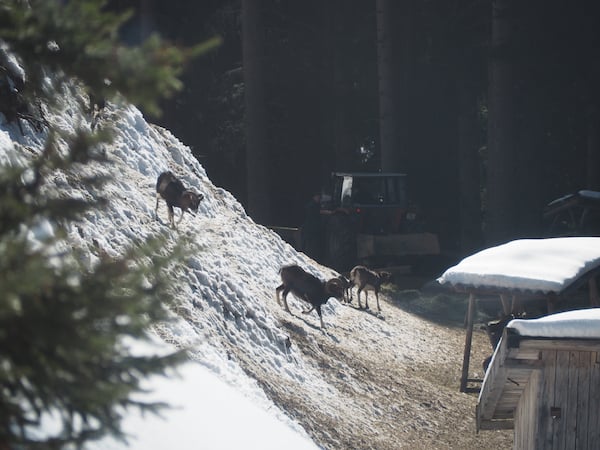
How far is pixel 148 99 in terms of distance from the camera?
3191 mm

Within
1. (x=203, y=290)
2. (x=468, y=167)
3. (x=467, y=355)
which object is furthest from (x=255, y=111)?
(x=203, y=290)

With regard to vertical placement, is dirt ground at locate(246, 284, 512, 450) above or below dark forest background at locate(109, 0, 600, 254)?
below

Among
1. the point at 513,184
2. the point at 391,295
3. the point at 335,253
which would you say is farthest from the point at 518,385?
the point at 513,184

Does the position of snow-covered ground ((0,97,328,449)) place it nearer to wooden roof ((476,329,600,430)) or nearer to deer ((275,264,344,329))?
deer ((275,264,344,329))

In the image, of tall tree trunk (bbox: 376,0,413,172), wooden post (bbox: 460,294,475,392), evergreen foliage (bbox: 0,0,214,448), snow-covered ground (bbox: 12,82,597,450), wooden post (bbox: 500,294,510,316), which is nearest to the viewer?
evergreen foliage (bbox: 0,0,214,448)

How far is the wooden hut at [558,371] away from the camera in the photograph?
7.71m

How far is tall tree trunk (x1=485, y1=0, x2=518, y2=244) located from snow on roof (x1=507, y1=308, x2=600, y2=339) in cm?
1933

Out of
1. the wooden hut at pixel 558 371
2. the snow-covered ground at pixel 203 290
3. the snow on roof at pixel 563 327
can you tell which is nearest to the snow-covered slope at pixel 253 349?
the snow-covered ground at pixel 203 290

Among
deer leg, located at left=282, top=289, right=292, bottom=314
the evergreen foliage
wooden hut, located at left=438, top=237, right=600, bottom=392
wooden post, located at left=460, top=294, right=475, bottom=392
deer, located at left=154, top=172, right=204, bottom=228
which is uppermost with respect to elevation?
the evergreen foliage

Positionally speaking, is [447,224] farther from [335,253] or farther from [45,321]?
[45,321]


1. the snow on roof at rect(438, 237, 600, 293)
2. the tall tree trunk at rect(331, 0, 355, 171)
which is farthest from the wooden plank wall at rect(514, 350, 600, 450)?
the tall tree trunk at rect(331, 0, 355, 171)

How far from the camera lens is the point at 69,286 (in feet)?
10.0

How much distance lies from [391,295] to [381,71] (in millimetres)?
11672

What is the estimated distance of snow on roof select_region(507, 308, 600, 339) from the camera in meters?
7.66
